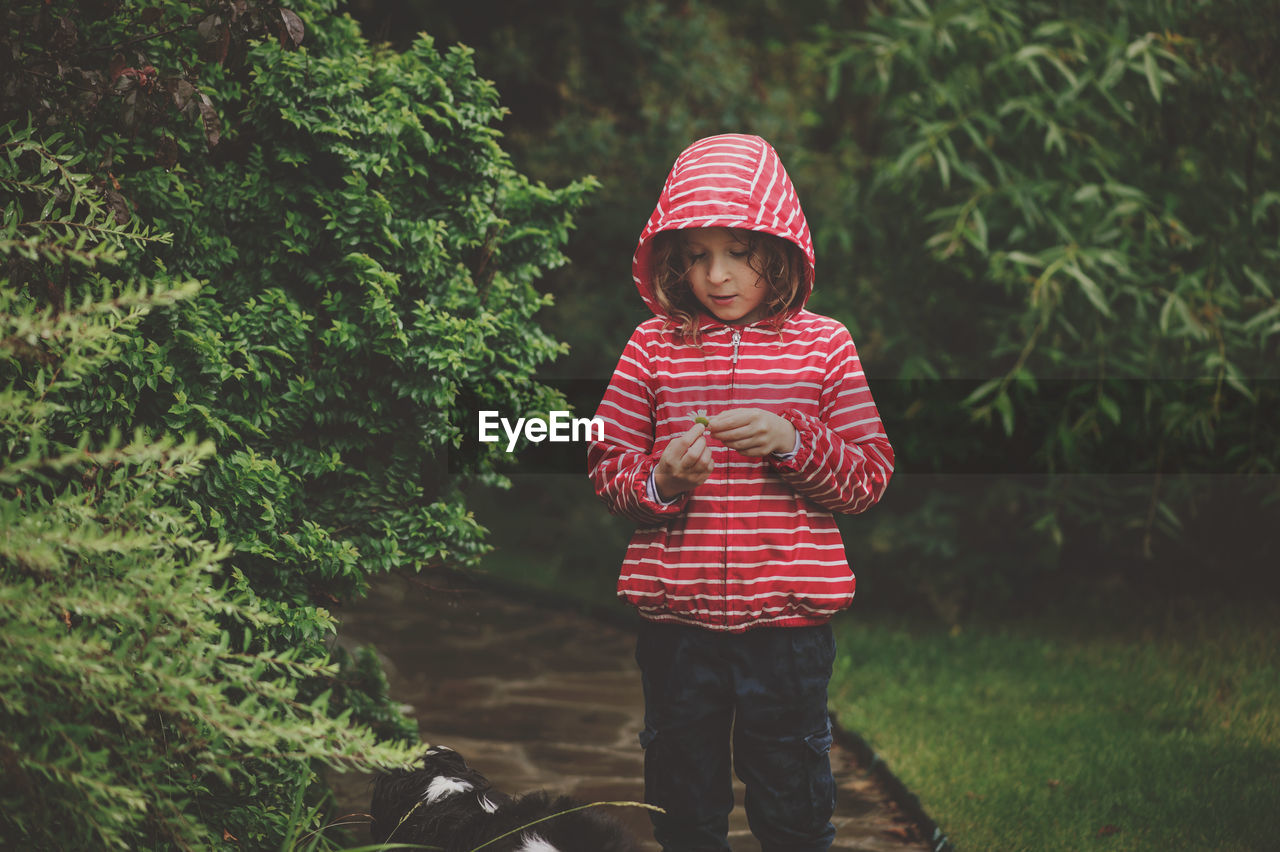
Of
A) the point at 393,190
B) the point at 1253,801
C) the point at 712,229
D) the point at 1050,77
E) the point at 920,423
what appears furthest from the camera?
the point at 920,423

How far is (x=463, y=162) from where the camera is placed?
Answer: 10.3ft

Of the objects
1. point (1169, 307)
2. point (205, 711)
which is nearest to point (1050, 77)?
point (1169, 307)

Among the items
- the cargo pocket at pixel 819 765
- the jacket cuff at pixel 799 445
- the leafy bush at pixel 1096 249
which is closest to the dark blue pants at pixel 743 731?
the cargo pocket at pixel 819 765

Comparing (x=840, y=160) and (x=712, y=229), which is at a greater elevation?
(x=840, y=160)

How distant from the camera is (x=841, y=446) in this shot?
2.36 metres

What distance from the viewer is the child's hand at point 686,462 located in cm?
223

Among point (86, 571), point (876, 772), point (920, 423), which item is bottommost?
point (876, 772)

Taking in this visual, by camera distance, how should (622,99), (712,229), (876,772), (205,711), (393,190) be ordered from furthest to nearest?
1. (622,99)
2. (876,772)
3. (393,190)
4. (712,229)
5. (205,711)

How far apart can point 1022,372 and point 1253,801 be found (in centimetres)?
218

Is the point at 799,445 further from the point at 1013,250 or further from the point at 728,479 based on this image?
the point at 1013,250

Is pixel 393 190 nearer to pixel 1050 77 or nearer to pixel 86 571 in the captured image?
pixel 86 571

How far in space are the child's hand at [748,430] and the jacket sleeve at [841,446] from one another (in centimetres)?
9

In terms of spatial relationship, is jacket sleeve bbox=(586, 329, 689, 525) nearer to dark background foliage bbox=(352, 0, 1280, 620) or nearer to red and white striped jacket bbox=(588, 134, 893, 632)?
red and white striped jacket bbox=(588, 134, 893, 632)

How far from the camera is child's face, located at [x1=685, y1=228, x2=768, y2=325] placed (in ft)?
8.19
